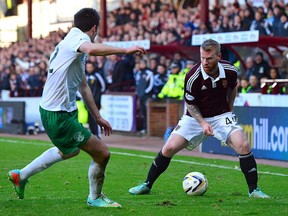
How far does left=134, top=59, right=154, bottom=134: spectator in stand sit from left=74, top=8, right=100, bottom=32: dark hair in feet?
46.3

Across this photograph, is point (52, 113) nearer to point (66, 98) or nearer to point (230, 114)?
point (66, 98)

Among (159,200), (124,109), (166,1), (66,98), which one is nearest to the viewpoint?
(66,98)

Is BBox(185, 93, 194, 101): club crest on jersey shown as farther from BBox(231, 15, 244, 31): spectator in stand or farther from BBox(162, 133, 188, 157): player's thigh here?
BBox(231, 15, 244, 31): spectator in stand

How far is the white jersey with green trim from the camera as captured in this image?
888 cm

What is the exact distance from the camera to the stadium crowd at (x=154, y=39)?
2026 centimetres

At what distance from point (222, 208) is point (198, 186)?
125 cm

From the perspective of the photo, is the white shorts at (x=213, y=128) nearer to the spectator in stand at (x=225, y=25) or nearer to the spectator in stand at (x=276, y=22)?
the spectator in stand at (x=276, y=22)

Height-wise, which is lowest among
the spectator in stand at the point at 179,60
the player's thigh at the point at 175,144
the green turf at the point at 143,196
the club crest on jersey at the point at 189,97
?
the green turf at the point at 143,196

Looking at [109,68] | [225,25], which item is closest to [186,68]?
[225,25]

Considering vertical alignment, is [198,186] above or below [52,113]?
below

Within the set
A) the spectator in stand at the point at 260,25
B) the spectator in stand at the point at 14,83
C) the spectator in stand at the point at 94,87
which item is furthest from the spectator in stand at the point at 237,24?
the spectator in stand at the point at 14,83

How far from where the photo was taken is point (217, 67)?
1027 cm

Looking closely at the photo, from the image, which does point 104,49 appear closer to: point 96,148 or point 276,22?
point 96,148

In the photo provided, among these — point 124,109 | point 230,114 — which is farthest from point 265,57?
point 230,114
